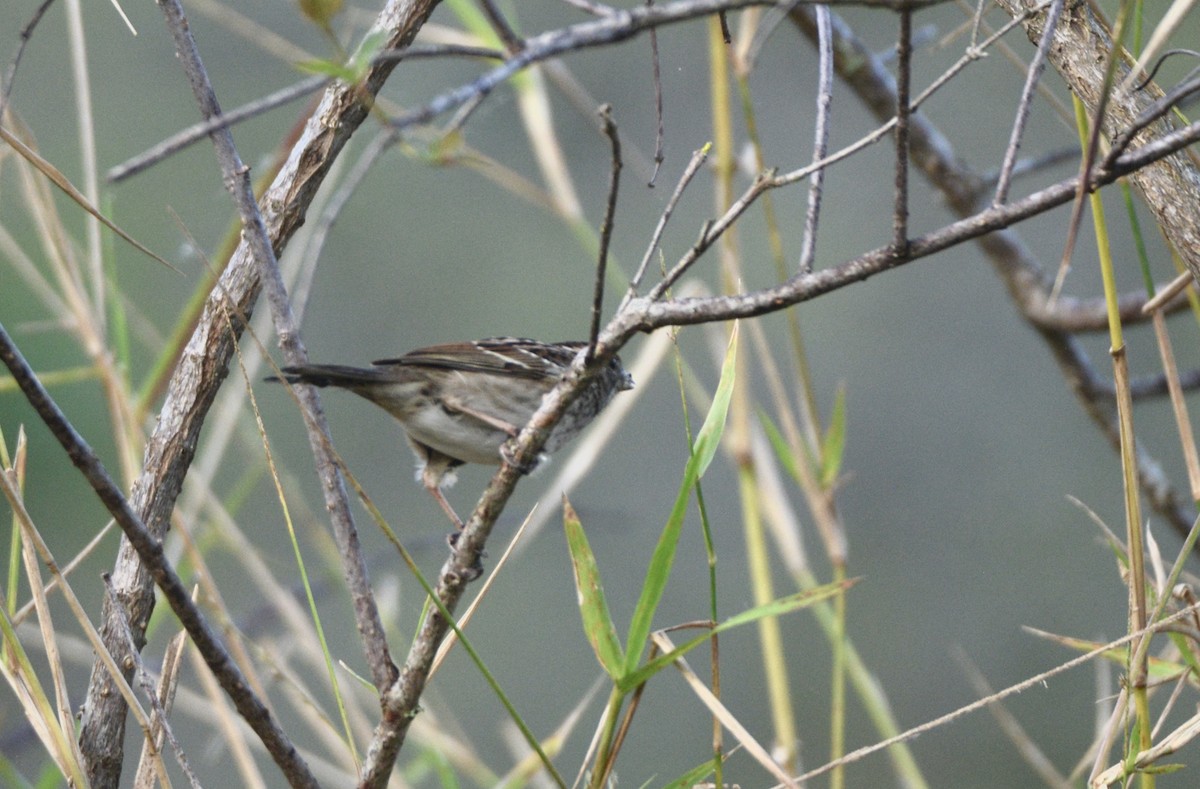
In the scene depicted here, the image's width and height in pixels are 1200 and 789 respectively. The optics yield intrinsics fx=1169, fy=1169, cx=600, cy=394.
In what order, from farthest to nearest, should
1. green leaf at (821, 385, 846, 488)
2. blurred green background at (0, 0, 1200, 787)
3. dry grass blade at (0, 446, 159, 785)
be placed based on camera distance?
blurred green background at (0, 0, 1200, 787) < green leaf at (821, 385, 846, 488) < dry grass blade at (0, 446, 159, 785)

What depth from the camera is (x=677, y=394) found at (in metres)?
5.75

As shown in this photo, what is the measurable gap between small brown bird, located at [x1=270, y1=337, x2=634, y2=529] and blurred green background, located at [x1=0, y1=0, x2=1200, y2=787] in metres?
2.36

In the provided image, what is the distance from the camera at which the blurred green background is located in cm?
562

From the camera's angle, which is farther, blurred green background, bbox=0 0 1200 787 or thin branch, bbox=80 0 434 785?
blurred green background, bbox=0 0 1200 787

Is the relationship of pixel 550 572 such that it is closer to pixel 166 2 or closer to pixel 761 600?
Result: pixel 761 600

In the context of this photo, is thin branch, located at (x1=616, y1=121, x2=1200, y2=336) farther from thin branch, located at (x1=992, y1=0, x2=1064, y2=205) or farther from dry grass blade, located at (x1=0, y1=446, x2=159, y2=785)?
dry grass blade, located at (x1=0, y1=446, x2=159, y2=785)

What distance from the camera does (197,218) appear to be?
20.4 feet

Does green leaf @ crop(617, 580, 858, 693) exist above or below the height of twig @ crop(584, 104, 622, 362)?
below

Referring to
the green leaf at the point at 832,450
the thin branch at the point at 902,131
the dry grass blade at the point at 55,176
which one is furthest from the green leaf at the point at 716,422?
the green leaf at the point at 832,450

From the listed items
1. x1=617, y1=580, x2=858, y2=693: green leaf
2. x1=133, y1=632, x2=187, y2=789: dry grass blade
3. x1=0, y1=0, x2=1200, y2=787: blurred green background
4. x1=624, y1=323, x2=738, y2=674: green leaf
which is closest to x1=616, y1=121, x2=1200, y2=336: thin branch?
x1=624, y1=323, x2=738, y2=674: green leaf

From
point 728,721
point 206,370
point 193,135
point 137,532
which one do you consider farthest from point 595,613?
point 193,135

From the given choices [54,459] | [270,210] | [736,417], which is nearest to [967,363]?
[736,417]

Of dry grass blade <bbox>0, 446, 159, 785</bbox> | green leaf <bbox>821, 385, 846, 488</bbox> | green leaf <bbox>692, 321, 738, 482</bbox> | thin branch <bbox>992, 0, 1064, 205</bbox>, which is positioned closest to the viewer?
thin branch <bbox>992, 0, 1064, 205</bbox>

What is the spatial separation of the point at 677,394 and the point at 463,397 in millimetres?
2910
